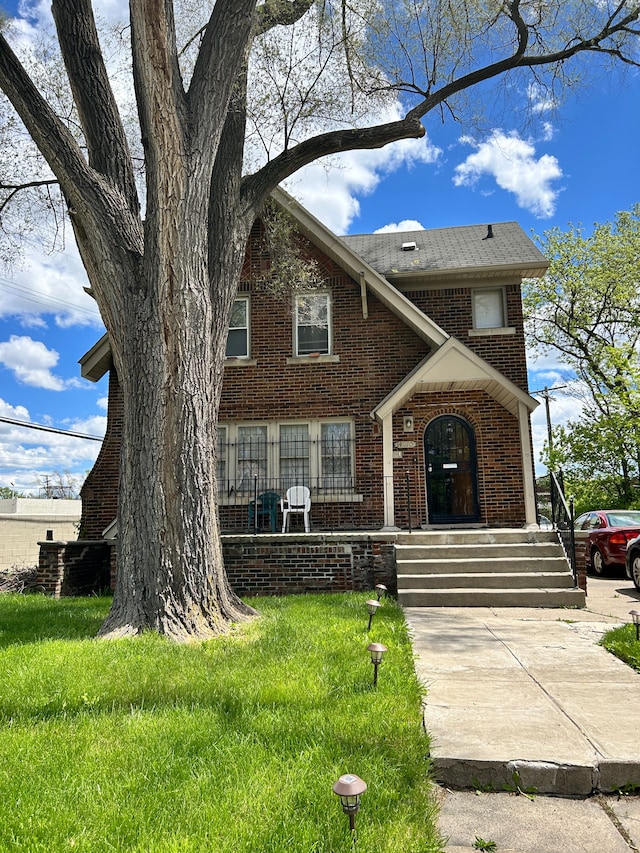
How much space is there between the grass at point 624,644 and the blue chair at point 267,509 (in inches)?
247

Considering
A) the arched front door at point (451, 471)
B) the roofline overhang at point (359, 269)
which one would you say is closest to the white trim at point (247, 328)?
the roofline overhang at point (359, 269)

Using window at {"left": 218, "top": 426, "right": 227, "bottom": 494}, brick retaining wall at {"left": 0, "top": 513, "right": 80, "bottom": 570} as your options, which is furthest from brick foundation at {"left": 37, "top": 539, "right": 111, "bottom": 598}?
brick retaining wall at {"left": 0, "top": 513, "right": 80, "bottom": 570}

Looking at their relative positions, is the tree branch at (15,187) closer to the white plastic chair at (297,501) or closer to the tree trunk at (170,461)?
the tree trunk at (170,461)

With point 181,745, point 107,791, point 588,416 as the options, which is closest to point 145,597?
point 181,745

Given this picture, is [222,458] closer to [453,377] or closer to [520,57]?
[453,377]

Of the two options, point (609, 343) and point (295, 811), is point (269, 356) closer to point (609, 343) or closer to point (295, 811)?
point (295, 811)

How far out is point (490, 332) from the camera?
11938 millimetres

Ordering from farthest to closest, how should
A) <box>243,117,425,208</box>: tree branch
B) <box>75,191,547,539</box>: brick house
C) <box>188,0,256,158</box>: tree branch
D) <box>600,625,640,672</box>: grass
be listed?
<box>75,191,547,539</box>: brick house → <box>243,117,425,208</box>: tree branch → <box>188,0,256,158</box>: tree branch → <box>600,625,640,672</box>: grass

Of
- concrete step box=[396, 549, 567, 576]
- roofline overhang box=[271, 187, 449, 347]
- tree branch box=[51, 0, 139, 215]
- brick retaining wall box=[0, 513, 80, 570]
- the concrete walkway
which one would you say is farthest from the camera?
brick retaining wall box=[0, 513, 80, 570]

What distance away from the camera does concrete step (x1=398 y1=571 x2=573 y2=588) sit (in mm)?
8250

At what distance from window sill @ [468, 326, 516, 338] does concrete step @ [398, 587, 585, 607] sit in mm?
5596

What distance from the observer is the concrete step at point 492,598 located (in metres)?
7.96

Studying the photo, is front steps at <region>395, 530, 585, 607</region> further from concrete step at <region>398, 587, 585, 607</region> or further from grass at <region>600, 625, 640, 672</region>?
grass at <region>600, 625, 640, 672</region>

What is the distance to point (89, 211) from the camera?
6.09m
